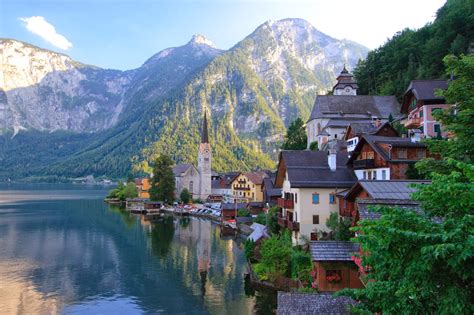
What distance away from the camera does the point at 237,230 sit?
2591 inches

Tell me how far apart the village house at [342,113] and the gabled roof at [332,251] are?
44.5 m

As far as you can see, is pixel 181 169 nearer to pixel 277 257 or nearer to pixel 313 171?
pixel 313 171

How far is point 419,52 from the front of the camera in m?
76.2

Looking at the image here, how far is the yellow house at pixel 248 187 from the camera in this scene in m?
103

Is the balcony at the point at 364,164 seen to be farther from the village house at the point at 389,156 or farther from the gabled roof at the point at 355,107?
the gabled roof at the point at 355,107

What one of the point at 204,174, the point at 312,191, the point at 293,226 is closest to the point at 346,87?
the point at 204,174

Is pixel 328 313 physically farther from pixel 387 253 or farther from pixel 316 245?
pixel 387 253

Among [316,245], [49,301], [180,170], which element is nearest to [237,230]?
[49,301]

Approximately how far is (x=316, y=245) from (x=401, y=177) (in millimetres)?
11439

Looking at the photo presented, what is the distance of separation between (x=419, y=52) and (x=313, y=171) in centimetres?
5186

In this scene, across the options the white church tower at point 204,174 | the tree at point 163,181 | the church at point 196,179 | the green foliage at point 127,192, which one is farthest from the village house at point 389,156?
the green foliage at point 127,192

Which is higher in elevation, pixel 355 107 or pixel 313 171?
pixel 355 107

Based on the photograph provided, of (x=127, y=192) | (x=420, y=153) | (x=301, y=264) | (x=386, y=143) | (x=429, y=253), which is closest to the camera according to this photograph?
(x=429, y=253)

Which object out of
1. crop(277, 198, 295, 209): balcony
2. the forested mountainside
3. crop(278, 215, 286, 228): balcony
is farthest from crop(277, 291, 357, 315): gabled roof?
the forested mountainside
